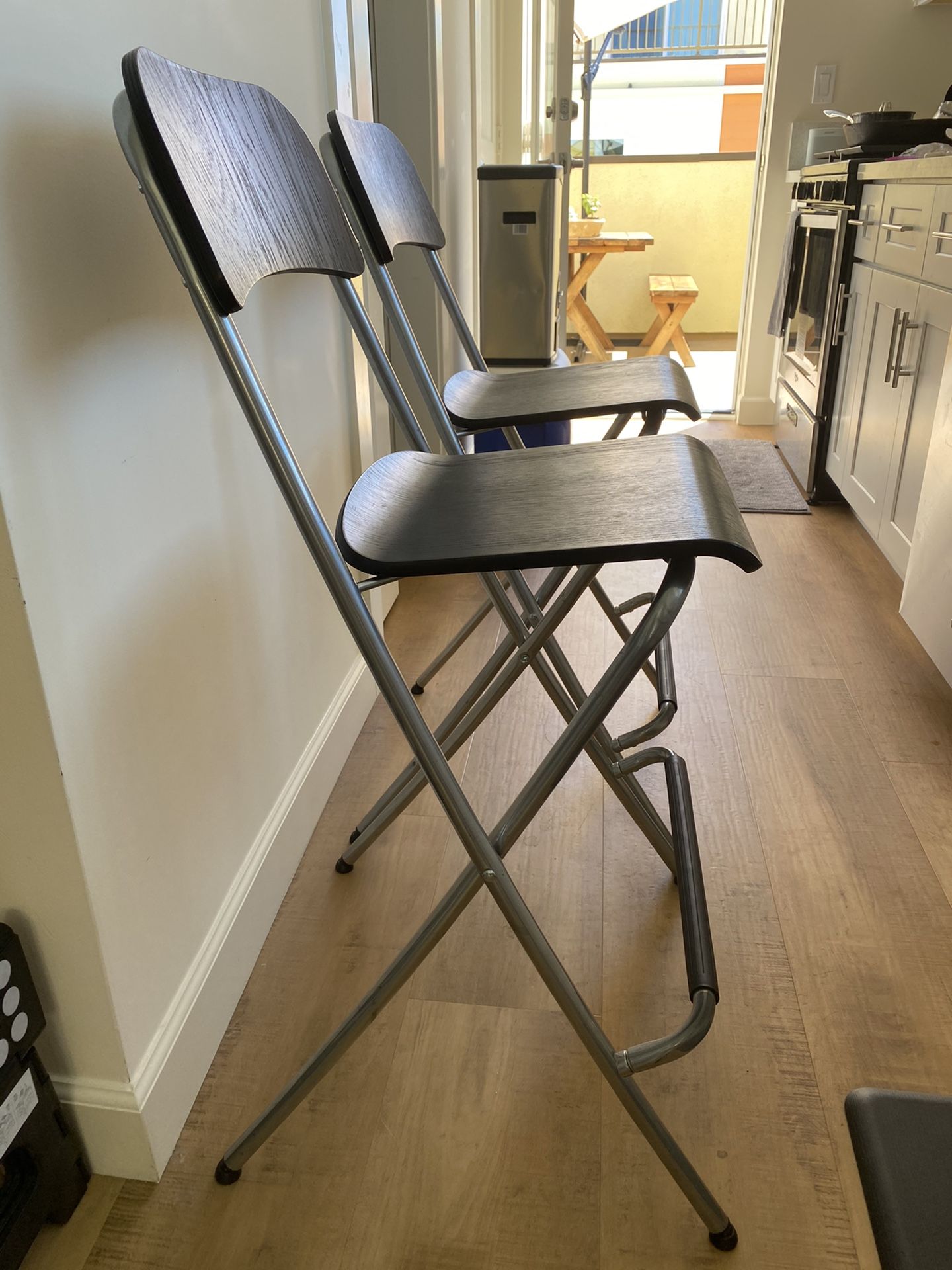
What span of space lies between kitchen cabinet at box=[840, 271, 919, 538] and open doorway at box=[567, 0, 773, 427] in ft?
4.31

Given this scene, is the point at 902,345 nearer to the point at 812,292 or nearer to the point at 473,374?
the point at 812,292

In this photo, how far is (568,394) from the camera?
4.25 feet

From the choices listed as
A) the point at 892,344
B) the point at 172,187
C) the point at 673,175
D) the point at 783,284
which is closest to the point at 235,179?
the point at 172,187

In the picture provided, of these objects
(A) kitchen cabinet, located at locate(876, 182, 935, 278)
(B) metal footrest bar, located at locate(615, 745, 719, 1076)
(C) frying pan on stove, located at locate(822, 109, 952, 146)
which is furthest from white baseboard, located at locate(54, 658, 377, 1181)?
(C) frying pan on stove, located at locate(822, 109, 952, 146)

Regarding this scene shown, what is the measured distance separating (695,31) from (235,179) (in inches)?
328

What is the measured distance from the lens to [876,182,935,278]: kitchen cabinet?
1.99 m

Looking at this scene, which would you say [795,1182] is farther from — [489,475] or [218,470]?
[218,470]

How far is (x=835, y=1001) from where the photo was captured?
106 cm

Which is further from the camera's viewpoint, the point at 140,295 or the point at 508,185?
the point at 508,185

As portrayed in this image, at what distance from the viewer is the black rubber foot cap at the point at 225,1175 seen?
2.84 ft

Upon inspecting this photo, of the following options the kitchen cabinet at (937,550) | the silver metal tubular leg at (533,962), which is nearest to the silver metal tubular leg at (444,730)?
the silver metal tubular leg at (533,962)

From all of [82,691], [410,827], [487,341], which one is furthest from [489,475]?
[487,341]

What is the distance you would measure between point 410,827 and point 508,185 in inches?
75.3

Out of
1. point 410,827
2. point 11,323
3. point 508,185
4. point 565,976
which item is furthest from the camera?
point 508,185
